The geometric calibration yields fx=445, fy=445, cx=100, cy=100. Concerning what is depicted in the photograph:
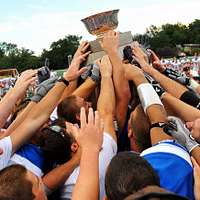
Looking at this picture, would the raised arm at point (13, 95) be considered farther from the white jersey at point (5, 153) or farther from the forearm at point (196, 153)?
the forearm at point (196, 153)

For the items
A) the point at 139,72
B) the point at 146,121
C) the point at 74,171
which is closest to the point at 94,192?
the point at 74,171

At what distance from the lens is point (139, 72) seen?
366 centimetres

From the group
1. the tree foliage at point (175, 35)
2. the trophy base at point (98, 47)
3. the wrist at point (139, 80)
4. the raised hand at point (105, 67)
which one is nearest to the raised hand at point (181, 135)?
the wrist at point (139, 80)

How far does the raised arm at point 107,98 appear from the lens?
3.20 metres

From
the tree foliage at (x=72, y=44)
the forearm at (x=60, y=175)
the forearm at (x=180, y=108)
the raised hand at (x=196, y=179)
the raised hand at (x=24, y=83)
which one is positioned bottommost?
the tree foliage at (x=72, y=44)

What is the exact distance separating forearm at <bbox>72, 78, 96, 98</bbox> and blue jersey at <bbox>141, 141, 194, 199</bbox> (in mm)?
1462

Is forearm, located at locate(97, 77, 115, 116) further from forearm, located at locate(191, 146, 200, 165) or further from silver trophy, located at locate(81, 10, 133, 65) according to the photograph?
forearm, located at locate(191, 146, 200, 165)

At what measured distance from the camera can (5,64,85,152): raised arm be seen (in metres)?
3.18

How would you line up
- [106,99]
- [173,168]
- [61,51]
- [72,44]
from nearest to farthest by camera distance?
[173,168] → [106,99] → [61,51] → [72,44]

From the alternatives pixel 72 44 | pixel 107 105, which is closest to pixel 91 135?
pixel 107 105

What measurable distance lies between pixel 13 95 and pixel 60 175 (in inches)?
30.9

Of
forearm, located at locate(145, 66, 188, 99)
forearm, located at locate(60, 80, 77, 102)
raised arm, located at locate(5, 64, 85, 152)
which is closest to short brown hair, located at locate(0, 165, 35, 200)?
raised arm, located at locate(5, 64, 85, 152)

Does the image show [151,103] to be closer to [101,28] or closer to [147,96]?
[147,96]

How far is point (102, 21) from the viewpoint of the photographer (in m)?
4.33
